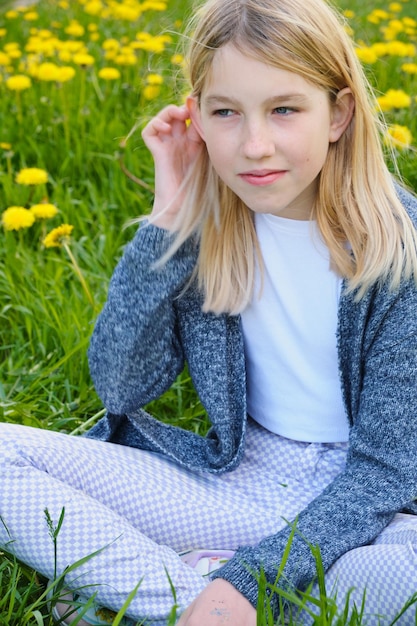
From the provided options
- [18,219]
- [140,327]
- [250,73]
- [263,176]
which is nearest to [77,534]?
[140,327]

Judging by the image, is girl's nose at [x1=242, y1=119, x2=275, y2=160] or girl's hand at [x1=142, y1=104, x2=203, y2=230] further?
girl's hand at [x1=142, y1=104, x2=203, y2=230]

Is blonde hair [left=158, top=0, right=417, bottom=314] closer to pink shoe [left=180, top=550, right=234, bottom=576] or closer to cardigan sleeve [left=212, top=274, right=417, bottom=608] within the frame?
cardigan sleeve [left=212, top=274, right=417, bottom=608]

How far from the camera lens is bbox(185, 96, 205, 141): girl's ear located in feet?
4.72

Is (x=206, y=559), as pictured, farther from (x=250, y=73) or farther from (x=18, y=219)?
(x=18, y=219)

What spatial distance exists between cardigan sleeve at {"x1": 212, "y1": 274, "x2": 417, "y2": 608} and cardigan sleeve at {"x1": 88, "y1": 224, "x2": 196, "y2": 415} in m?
0.28

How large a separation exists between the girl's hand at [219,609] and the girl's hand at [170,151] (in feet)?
1.82

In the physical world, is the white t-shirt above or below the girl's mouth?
below

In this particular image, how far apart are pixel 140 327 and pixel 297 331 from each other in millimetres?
232

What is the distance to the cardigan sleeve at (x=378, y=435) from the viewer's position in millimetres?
1321

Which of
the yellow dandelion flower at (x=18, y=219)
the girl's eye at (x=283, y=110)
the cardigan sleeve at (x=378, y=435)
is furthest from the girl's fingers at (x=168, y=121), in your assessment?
the yellow dandelion flower at (x=18, y=219)

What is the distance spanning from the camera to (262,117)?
51.1 inches

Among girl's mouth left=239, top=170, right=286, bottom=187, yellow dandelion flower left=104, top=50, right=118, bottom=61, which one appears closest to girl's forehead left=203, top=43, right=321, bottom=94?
girl's mouth left=239, top=170, right=286, bottom=187

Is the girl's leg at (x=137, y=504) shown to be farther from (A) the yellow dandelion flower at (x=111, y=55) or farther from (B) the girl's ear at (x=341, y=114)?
(A) the yellow dandelion flower at (x=111, y=55)

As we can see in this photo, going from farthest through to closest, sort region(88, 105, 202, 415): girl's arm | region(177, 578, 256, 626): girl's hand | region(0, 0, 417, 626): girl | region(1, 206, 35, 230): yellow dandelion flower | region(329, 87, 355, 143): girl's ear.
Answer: region(1, 206, 35, 230): yellow dandelion flower, region(88, 105, 202, 415): girl's arm, region(329, 87, 355, 143): girl's ear, region(0, 0, 417, 626): girl, region(177, 578, 256, 626): girl's hand
